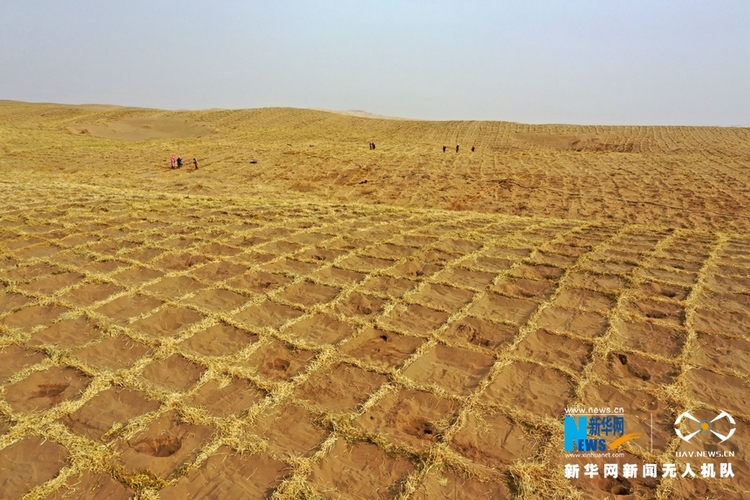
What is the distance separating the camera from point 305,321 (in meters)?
3.59

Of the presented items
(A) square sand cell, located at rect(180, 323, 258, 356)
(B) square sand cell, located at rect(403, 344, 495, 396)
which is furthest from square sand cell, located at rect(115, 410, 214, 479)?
(B) square sand cell, located at rect(403, 344, 495, 396)

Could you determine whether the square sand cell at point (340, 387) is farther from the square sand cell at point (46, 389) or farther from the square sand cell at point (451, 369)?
the square sand cell at point (46, 389)

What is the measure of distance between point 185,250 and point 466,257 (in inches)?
126

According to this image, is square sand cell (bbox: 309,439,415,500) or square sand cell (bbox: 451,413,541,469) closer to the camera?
square sand cell (bbox: 309,439,415,500)

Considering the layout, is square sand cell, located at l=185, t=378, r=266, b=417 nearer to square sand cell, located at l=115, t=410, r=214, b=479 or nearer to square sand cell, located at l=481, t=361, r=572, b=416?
square sand cell, located at l=115, t=410, r=214, b=479

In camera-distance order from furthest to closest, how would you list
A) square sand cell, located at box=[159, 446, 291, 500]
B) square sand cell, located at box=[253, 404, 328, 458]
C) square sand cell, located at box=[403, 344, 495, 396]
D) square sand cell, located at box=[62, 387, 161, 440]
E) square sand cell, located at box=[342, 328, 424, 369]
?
square sand cell, located at box=[342, 328, 424, 369] → square sand cell, located at box=[403, 344, 495, 396] → square sand cell, located at box=[62, 387, 161, 440] → square sand cell, located at box=[253, 404, 328, 458] → square sand cell, located at box=[159, 446, 291, 500]

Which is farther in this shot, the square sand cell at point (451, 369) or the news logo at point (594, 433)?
the square sand cell at point (451, 369)

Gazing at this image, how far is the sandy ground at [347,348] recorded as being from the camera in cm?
219

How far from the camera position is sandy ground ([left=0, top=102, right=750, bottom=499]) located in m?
2.19

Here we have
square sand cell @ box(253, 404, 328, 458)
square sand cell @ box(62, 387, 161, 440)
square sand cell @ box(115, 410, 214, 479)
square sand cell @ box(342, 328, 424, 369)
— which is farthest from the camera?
square sand cell @ box(342, 328, 424, 369)

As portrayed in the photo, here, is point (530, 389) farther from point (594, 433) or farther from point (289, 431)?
point (289, 431)

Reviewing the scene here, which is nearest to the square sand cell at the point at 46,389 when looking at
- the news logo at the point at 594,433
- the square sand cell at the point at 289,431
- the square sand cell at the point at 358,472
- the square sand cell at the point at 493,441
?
the square sand cell at the point at 289,431

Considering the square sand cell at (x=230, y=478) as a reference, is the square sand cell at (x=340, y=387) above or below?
above

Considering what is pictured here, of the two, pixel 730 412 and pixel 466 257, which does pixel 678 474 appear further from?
pixel 466 257
